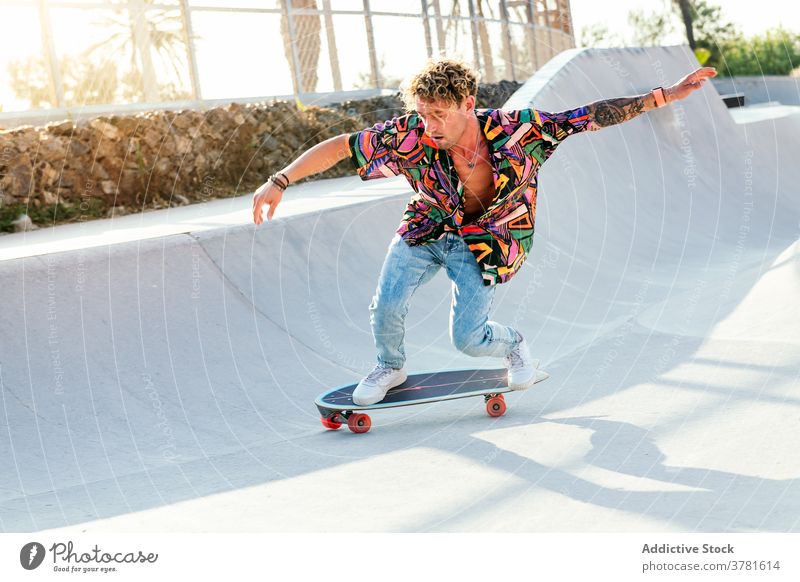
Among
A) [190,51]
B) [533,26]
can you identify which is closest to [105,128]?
[190,51]

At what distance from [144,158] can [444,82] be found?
23.7ft

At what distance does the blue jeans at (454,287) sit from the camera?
462 cm

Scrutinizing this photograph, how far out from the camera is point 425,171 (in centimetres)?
445

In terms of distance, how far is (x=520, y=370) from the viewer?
495 centimetres

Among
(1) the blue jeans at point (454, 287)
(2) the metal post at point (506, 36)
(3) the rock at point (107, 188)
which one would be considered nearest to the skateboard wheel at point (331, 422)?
(1) the blue jeans at point (454, 287)

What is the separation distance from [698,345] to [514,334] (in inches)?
66.5

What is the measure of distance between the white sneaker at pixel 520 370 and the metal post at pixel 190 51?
10.3 meters

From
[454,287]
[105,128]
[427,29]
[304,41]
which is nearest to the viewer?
[454,287]

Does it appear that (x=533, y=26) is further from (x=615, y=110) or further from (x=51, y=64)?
(x=615, y=110)

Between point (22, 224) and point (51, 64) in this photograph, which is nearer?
point (22, 224)

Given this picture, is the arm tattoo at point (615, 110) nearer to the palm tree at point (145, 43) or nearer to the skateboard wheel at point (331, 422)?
the skateboard wheel at point (331, 422)

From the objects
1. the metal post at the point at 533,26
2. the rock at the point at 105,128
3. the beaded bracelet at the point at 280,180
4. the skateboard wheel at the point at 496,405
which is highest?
the metal post at the point at 533,26

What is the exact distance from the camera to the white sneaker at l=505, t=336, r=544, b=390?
493 cm

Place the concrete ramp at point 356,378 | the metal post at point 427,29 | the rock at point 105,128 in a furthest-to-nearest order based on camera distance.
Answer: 1. the metal post at point 427,29
2. the rock at point 105,128
3. the concrete ramp at point 356,378
